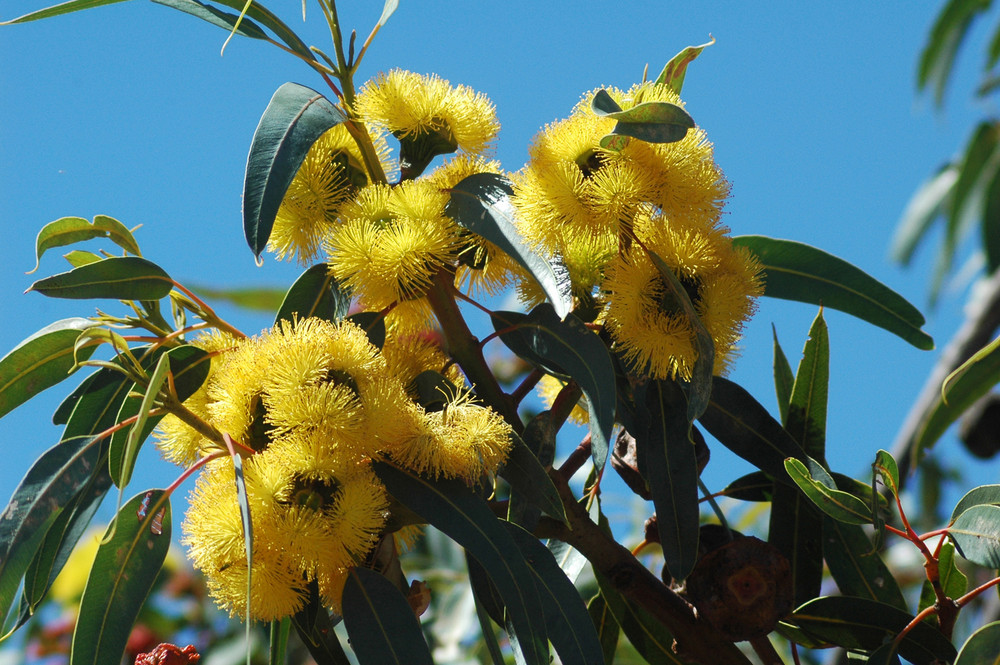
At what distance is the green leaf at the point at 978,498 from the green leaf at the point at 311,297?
757 millimetres

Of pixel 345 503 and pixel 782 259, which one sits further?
pixel 782 259

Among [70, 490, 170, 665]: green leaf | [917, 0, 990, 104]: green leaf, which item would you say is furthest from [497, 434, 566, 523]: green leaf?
[917, 0, 990, 104]: green leaf

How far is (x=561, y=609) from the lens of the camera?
3.32 ft

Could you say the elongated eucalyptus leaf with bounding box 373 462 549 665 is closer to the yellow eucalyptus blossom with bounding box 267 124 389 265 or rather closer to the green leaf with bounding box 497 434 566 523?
the green leaf with bounding box 497 434 566 523

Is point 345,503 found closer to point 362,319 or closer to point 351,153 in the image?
point 362,319

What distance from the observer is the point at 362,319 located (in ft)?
3.60

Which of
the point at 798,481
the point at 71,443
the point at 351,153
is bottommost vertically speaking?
the point at 798,481

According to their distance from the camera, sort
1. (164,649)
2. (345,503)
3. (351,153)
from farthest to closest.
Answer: (351,153)
(164,649)
(345,503)

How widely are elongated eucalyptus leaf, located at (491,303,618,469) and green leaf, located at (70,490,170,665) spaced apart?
0.42 meters

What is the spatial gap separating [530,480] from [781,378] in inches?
20.3

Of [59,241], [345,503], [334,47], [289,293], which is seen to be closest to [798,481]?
[345,503]

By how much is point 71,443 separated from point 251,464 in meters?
0.25

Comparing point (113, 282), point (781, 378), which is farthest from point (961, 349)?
point (113, 282)

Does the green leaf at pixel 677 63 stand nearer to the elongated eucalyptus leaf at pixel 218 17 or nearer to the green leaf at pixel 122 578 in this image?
the elongated eucalyptus leaf at pixel 218 17
